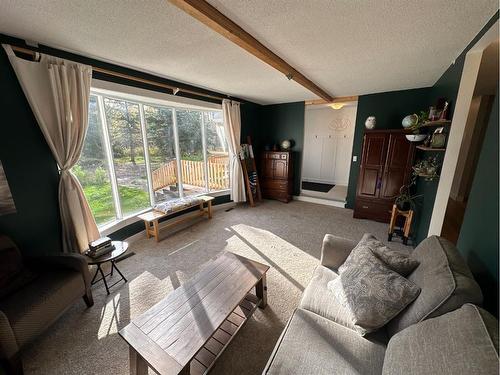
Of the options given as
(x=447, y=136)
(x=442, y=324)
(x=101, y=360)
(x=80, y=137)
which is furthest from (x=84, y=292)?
(x=447, y=136)

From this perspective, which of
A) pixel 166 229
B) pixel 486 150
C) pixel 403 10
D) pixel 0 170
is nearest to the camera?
pixel 486 150

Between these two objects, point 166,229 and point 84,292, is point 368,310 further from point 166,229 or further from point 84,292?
point 166,229

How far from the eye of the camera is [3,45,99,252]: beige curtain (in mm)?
1825

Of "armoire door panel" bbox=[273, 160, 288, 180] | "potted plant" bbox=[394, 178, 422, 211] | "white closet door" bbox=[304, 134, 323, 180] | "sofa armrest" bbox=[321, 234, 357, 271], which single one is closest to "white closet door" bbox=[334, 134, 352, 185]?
"white closet door" bbox=[304, 134, 323, 180]

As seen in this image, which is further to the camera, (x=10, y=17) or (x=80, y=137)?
(x=80, y=137)

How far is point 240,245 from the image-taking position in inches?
115

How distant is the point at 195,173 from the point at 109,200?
5.29ft

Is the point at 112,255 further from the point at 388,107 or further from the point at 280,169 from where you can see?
the point at 388,107

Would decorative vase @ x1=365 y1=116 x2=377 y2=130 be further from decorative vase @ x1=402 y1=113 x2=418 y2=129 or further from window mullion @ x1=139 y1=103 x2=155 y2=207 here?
window mullion @ x1=139 y1=103 x2=155 y2=207

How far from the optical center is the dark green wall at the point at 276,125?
4688 millimetres

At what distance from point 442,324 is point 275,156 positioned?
4.10 metres

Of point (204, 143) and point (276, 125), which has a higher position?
point (276, 125)

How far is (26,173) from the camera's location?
1874 mm

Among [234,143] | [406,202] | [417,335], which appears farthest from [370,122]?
[417,335]
